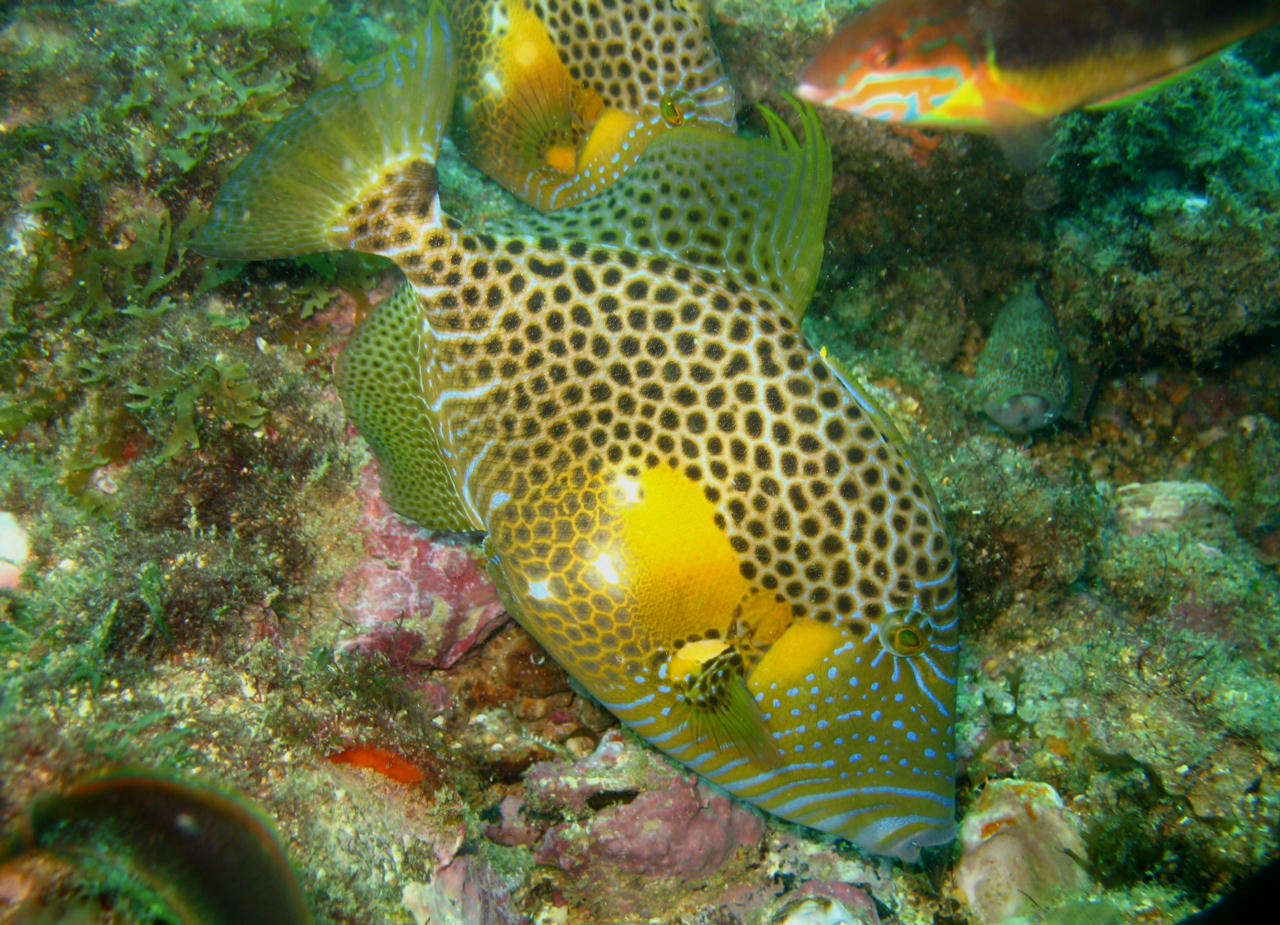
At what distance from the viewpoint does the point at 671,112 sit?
470cm

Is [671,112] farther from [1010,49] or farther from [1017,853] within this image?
[1017,853]

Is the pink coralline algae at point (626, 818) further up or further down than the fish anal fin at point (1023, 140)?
further down

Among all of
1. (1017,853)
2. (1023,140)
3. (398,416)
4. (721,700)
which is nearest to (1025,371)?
(1023,140)

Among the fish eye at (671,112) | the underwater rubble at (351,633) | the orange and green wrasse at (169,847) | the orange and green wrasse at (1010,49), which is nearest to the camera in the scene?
the orange and green wrasse at (169,847)

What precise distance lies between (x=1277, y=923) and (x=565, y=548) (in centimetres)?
308

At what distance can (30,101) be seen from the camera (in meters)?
3.77

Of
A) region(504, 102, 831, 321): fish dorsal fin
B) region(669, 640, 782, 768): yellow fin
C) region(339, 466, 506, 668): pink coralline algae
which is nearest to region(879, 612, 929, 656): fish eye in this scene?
region(669, 640, 782, 768): yellow fin

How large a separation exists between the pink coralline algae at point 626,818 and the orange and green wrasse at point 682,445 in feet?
2.14

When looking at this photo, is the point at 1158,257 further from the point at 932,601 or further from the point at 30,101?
the point at 30,101

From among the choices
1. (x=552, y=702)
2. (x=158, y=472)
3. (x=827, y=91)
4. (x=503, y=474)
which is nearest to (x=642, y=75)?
(x=827, y=91)

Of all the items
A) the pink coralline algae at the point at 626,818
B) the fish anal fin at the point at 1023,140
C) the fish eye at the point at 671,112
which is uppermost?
the fish eye at the point at 671,112

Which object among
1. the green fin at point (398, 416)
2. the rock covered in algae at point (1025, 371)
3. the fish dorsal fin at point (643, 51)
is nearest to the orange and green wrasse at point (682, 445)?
the green fin at point (398, 416)

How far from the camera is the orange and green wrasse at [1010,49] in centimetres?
246

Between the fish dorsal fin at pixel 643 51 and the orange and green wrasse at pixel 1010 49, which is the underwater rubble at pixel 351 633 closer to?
the fish dorsal fin at pixel 643 51
